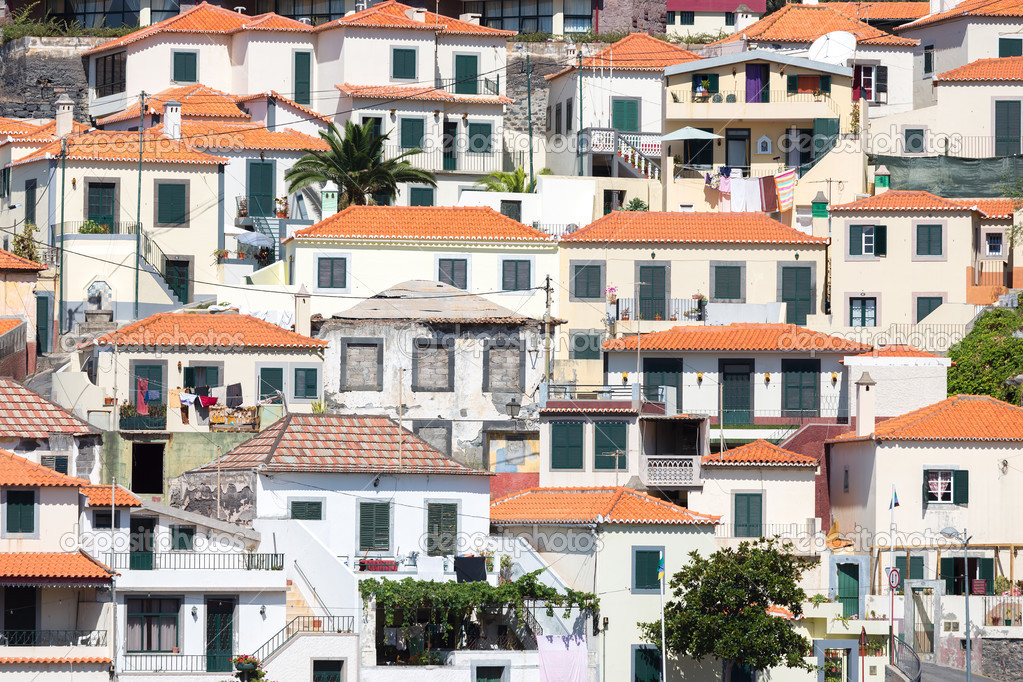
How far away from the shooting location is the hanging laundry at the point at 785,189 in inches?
2958

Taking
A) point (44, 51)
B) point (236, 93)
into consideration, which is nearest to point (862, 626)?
point (236, 93)

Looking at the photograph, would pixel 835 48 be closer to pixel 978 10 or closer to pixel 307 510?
pixel 978 10

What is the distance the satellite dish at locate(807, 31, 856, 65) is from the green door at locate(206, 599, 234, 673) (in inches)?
1493

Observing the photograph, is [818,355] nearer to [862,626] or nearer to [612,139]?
[862,626]

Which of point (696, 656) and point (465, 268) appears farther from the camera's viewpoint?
point (465, 268)

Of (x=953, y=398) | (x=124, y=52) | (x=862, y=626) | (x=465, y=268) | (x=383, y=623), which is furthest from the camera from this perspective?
(x=124, y=52)

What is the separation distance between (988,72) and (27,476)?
139ft

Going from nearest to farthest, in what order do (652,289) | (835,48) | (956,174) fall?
(652,289)
(956,174)
(835,48)

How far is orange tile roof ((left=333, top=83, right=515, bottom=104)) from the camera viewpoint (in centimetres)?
8119

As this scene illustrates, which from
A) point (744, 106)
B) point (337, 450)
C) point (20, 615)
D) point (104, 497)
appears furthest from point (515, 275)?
point (20, 615)

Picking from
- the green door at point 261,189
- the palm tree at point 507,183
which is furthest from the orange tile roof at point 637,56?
the green door at point 261,189

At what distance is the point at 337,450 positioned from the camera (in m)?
56.4

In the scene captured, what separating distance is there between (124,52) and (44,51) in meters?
5.76

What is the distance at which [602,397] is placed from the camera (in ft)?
207
